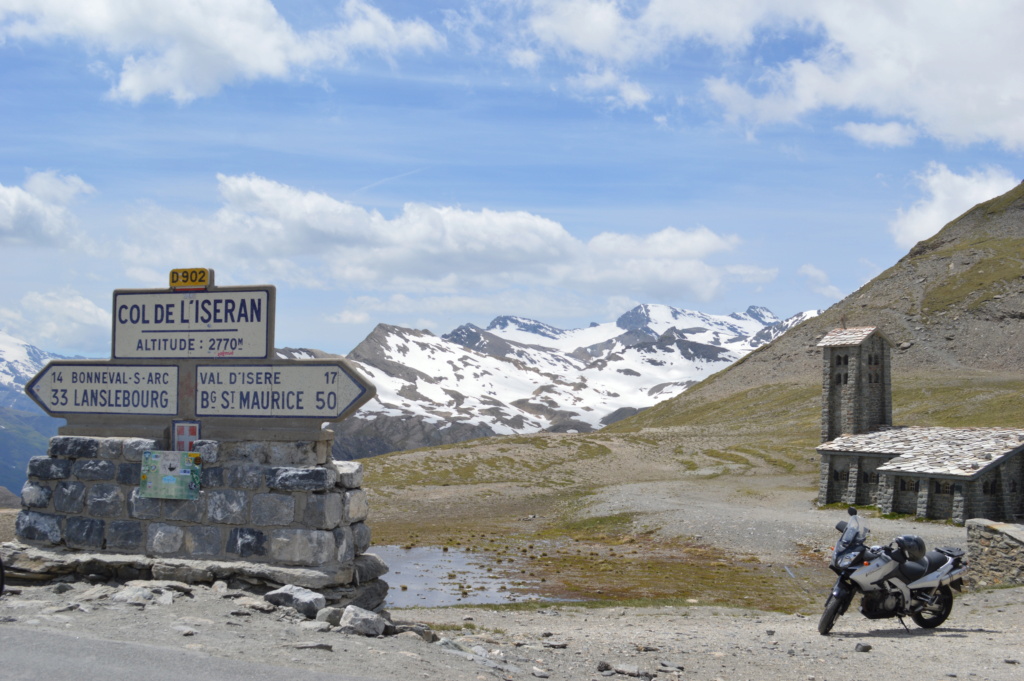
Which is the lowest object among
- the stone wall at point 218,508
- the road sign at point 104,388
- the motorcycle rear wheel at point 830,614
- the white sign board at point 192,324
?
the motorcycle rear wheel at point 830,614

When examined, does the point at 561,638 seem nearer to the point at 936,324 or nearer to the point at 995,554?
the point at 995,554

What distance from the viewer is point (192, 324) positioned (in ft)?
47.0

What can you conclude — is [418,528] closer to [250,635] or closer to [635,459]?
[635,459]

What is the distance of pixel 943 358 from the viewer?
12488 cm

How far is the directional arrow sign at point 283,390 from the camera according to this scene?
13250 millimetres

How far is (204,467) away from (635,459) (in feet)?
214

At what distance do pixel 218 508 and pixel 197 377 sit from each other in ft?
7.35

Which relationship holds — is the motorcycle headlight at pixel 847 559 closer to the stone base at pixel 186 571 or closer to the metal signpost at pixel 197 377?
the stone base at pixel 186 571

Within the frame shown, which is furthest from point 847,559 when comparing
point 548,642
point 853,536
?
point 548,642

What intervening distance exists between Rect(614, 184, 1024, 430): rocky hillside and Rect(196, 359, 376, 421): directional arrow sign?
94.3 m

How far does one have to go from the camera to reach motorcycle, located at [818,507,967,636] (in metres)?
16.4

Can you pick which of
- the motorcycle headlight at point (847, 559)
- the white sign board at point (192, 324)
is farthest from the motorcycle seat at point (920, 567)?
the white sign board at point (192, 324)

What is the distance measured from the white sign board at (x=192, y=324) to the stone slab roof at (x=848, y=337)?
157ft

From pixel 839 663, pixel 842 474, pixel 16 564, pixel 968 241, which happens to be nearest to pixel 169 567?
pixel 16 564
